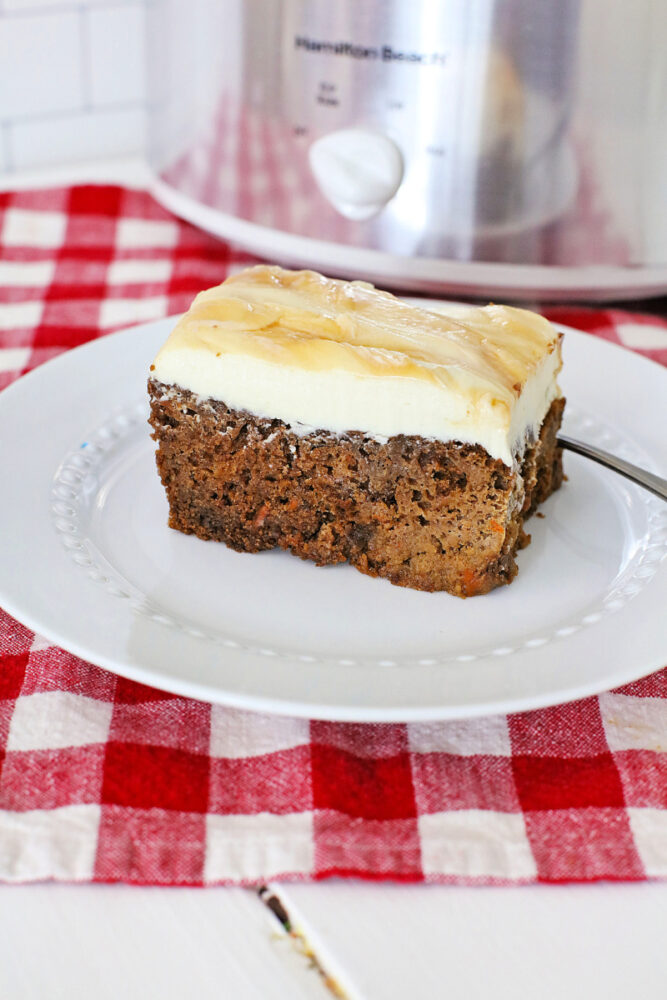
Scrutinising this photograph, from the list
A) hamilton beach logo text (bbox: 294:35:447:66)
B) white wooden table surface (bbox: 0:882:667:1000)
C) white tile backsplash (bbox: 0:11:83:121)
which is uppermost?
hamilton beach logo text (bbox: 294:35:447:66)

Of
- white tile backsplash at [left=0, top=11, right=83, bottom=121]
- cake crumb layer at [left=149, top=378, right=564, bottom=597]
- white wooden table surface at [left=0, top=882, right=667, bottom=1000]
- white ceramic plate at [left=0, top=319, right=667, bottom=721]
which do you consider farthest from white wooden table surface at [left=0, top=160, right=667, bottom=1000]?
white tile backsplash at [left=0, top=11, right=83, bottom=121]

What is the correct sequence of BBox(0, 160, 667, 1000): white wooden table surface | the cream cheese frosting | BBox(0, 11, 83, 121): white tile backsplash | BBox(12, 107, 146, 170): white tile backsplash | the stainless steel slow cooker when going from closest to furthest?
1. BBox(0, 160, 667, 1000): white wooden table surface
2. the cream cheese frosting
3. the stainless steel slow cooker
4. BBox(0, 11, 83, 121): white tile backsplash
5. BBox(12, 107, 146, 170): white tile backsplash

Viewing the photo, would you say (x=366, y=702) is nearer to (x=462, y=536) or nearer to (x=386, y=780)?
(x=386, y=780)

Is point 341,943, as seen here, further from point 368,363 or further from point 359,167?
point 359,167

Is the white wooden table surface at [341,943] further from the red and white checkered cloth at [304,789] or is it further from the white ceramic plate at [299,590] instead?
the white ceramic plate at [299,590]

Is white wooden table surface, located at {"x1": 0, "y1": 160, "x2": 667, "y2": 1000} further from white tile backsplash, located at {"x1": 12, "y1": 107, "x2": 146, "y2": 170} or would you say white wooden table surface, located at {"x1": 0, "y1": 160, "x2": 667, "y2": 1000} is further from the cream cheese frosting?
white tile backsplash, located at {"x1": 12, "y1": 107, "x2": 146, "y2": 170}

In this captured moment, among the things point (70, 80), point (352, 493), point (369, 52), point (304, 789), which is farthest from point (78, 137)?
point (304, 789)
